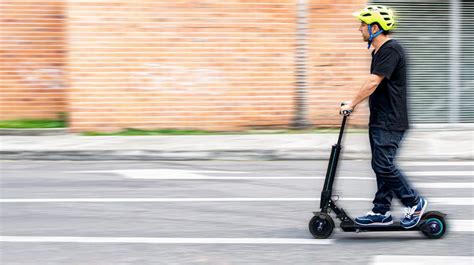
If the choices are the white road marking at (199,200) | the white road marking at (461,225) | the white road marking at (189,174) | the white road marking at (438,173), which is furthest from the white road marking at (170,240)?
the white road marking at (438,173)

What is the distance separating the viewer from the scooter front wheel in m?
7.18

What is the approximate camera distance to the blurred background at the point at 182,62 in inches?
607

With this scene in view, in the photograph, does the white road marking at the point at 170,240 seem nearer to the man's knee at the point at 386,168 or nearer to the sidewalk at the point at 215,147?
the man's knee at the point at 386,168

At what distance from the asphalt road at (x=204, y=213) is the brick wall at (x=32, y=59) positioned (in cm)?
363

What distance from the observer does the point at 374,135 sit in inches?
277

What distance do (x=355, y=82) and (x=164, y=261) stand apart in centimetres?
982

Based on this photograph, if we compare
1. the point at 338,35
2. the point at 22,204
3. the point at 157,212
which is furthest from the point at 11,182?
the point at 338,35

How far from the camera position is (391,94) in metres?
6.93

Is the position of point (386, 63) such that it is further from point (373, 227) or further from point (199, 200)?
point (199, 200)

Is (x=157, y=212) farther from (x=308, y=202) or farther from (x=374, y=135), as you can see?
(x=374, y=135)

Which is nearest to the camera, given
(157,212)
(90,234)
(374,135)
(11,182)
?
(374,135)

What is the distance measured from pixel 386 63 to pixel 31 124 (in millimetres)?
10305

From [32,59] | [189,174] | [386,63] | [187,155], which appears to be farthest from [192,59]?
[386,63]

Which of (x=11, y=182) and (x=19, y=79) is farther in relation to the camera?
(x=19, y=79)
